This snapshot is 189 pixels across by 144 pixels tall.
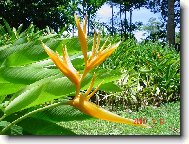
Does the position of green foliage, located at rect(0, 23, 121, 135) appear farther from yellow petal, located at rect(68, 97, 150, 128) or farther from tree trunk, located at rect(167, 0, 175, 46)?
tree trunk, located at rect(167, 0, 175, 46)

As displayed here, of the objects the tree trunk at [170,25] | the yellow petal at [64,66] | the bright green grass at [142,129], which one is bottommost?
the bright green grass at [142,129]

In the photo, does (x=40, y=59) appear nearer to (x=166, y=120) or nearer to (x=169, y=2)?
(x=166, y=120)

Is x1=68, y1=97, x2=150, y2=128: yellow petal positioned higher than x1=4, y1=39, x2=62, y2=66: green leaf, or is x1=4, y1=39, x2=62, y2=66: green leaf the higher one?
x1=4, y1=39, x2=62, y2=66: green leaf

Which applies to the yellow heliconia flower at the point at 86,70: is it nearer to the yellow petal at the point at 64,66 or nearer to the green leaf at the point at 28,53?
the yellow petal at the point at 64,66

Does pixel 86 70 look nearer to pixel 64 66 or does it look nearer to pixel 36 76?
pixel 64 66

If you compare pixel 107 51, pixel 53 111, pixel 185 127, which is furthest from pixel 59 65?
pixel 185 127

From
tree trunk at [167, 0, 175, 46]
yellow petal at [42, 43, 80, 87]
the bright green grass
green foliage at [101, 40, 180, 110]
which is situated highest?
tree trunk at [167, 0, 175, 46]

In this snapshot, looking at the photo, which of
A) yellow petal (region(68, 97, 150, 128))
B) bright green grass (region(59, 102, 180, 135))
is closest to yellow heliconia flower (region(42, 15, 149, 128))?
yellow petal (region(68, 97, 150, 128))

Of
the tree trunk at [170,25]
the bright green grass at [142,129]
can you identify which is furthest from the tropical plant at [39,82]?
the tree trunk at [170,25]
